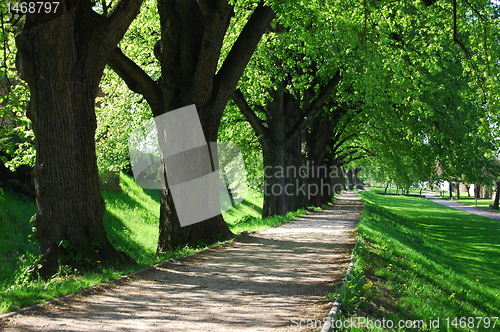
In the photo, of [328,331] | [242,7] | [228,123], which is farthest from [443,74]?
[328,331]

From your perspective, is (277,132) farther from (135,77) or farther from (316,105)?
(135,77)

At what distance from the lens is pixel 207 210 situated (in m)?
13.1

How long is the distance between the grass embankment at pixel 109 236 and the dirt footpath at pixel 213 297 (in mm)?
353

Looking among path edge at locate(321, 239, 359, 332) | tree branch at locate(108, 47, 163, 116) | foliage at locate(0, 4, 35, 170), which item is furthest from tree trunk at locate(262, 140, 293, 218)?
path edge at locate(321, 239, 359, 332)

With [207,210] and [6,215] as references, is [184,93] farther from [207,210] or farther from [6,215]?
[6,215]

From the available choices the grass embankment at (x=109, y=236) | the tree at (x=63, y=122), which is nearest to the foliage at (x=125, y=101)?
the grass embankment at (x=109, y=236)

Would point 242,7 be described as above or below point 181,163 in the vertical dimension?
above

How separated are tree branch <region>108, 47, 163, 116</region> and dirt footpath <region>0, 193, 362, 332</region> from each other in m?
3.70

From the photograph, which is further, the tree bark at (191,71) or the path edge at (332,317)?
the tree bark at (191,71)

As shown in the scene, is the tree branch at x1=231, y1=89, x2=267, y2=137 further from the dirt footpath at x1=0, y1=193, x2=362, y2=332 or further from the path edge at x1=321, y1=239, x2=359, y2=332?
the path edge at x1=321, y1=239, x2=359, y2=332

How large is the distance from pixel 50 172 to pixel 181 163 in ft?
13.8

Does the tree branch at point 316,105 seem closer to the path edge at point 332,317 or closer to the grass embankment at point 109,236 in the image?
the grass embankment at point 109,236

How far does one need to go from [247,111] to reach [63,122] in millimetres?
12137

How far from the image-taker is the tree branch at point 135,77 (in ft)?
37.4
